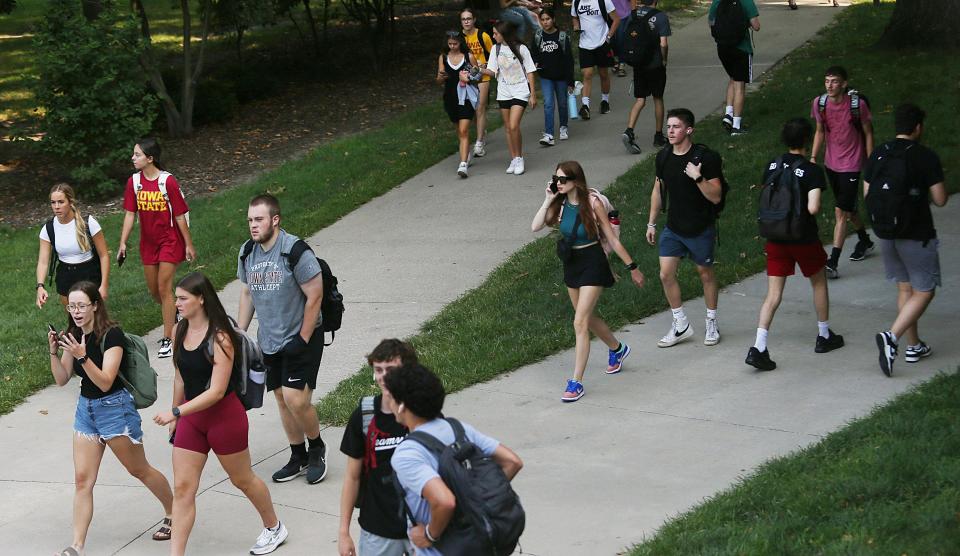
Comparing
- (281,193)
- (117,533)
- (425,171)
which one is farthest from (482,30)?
(117,533)

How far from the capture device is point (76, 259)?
29.2 ft

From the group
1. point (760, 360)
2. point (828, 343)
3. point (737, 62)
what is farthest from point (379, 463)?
point (737, 62)

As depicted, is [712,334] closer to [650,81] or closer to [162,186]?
[162,186]

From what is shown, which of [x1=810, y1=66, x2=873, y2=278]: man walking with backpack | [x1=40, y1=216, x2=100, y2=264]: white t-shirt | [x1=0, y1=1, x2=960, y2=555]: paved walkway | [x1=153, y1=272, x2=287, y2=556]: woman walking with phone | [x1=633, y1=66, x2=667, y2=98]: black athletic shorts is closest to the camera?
[x1=153, y1=272, x2=287, y2=556]: woman walking with phone

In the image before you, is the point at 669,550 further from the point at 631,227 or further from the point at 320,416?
the point at 631,227

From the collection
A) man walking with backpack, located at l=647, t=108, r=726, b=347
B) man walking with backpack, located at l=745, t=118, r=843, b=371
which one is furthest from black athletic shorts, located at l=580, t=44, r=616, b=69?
man walking with backpack, located at l=745, t=118, r=843, b=371

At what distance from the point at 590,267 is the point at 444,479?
3.83 meters

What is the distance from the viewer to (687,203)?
8.23 m

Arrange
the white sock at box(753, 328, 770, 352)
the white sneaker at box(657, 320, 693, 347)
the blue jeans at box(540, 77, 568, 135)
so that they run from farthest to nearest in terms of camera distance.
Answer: the blue jeans at box(540, 77, 568, 135) → the white sneaker at box(657, 320, 693, 347) → the white sock at box(753, 328, 770, 352)

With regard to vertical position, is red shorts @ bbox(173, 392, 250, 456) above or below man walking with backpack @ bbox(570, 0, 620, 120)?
below

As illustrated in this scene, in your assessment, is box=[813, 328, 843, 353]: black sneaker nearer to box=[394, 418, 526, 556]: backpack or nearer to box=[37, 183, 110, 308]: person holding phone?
box=[394, 418, 526, 556]: backpack

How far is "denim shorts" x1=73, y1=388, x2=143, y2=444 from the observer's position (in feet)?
20.5

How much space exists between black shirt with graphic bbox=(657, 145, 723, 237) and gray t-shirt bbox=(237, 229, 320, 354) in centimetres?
286

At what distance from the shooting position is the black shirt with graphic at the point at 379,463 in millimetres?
4734
